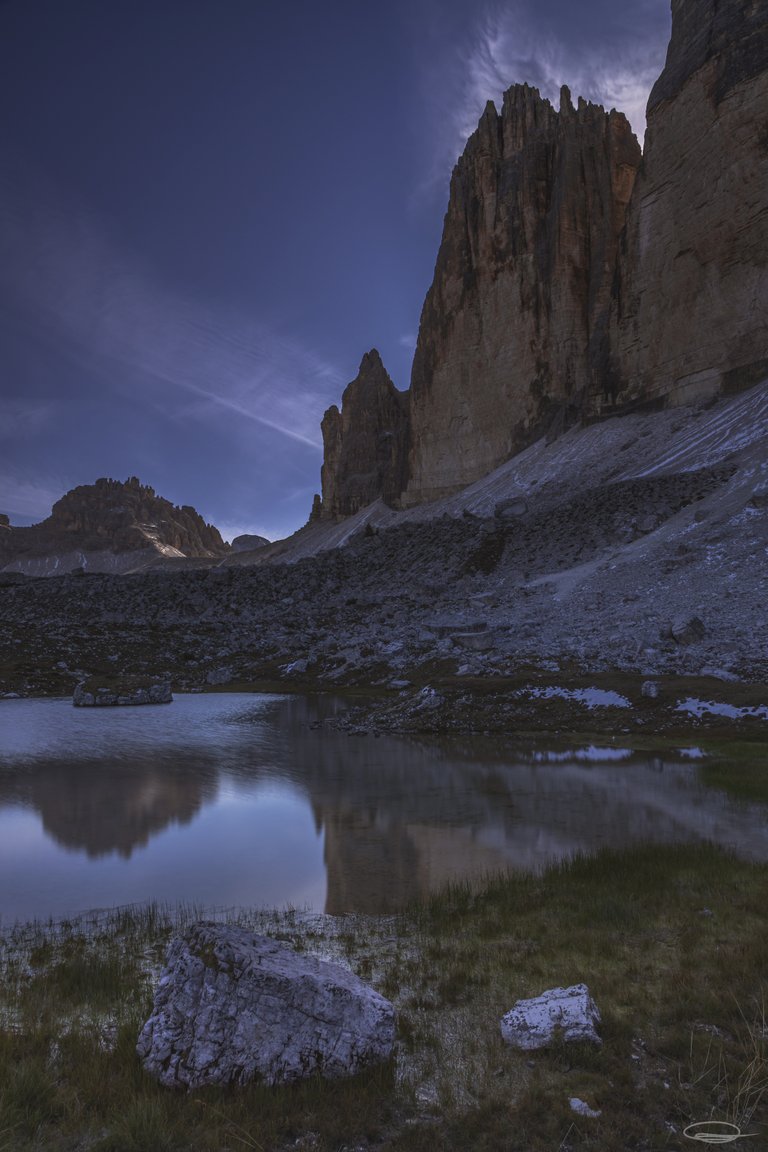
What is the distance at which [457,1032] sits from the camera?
595 centimetres

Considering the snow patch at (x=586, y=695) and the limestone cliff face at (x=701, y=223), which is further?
the limestone cliff face at (x=701, y=223)

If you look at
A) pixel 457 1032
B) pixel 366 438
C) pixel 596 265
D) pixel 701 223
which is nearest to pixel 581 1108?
pixel 457 1032

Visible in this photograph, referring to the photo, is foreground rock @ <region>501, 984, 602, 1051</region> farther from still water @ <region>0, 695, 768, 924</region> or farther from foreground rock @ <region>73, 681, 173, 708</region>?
foreground rock @ <region>73, 681, 173, 708</region>

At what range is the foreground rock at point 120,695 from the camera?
39375mm

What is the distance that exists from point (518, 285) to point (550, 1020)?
112 meters

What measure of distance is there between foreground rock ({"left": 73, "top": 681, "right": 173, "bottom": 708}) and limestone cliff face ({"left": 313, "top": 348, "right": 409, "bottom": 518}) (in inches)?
4381

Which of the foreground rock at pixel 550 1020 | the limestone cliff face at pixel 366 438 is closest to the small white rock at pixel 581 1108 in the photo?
the foreground rock at pixel 550 1020

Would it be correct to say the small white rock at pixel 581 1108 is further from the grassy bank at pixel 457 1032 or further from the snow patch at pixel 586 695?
the snow patch at pixel 586 695

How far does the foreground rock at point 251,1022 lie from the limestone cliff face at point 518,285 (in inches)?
3500

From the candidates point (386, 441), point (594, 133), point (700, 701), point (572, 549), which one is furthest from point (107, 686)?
point (386, 441)

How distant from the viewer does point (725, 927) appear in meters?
8.20

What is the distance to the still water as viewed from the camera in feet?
37.8

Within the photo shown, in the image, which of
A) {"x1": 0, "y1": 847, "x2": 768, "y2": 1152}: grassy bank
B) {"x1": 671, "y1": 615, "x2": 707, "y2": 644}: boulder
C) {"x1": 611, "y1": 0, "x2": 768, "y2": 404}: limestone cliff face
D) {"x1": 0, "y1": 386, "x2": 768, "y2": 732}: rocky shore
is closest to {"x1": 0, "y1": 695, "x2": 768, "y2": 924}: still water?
{"x1": 0, "y1": 847, "x2": 768, "y2": 1152}: grassy bank

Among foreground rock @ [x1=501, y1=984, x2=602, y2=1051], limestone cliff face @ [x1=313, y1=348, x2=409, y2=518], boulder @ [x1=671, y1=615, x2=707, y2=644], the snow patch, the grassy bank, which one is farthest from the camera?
limestone cliff face @ [x1=313, y1=348, x2=409, y2=518]
